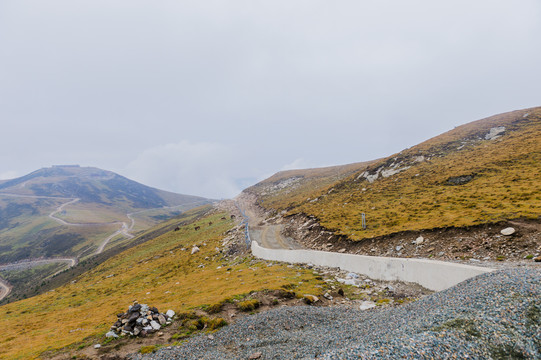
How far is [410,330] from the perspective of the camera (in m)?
9.71

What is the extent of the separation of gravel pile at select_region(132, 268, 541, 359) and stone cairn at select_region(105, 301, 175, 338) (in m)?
3.14

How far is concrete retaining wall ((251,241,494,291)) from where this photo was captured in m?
16.2

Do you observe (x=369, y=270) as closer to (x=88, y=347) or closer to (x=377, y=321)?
(x=377, y=321)

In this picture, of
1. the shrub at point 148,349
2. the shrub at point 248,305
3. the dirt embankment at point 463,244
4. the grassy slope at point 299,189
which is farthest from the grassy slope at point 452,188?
the shrub at point 148,349

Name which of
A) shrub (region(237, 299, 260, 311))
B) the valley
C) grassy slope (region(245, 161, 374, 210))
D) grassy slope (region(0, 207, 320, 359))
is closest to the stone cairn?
the valley

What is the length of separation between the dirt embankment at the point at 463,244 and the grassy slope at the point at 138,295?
9308 millimetres

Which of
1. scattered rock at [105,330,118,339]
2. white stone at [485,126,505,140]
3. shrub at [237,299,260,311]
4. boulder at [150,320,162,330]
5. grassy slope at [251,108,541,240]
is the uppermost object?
white stone at [485,126,505,140]

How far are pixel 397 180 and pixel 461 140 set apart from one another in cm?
3335

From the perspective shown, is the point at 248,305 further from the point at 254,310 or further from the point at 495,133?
the point at 495,133

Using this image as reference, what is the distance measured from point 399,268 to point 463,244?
670cm

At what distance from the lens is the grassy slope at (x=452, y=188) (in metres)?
27.5

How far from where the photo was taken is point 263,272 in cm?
2967

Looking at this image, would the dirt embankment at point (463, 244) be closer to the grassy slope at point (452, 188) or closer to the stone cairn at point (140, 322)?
the grassy slope at point (452, 188)

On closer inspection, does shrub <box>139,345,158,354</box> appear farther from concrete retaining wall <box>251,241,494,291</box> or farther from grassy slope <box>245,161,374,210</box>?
grassy slope <box>245,161,374,210</box>
